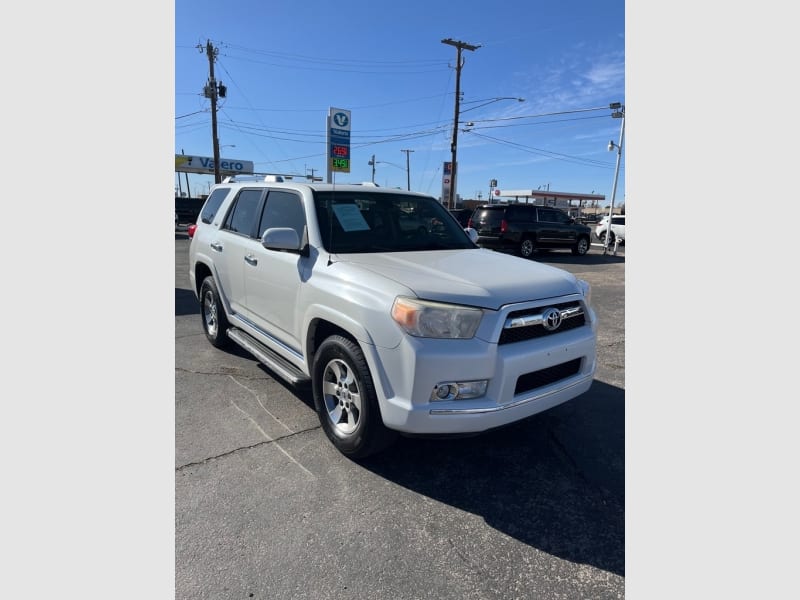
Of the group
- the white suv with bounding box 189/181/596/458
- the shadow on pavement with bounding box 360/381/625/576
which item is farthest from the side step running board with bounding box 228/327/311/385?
the shadow on pavement with bounding box 360/381/625/576

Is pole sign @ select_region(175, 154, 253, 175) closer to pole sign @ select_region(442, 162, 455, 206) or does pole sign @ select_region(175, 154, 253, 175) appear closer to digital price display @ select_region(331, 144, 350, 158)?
pole sign @ select_region(442, 162, 455, 206)

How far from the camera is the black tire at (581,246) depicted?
1873cm

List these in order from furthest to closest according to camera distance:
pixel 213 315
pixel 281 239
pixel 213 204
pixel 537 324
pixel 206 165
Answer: pixel 206 165, pixel 213 204, pixel 213 315, pixel 281 239, pixel 537 324

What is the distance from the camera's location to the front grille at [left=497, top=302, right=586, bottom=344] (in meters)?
2.84

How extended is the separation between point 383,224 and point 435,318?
1598 millimetres

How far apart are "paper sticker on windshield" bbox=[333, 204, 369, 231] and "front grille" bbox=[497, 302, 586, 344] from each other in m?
1.57

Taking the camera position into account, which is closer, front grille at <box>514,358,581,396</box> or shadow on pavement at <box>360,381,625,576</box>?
shadow on pavement at <box>360,381,625,576</box>

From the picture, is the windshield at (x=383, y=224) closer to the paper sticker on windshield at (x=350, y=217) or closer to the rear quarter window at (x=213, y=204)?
the paper sticker on windshield at (x=350, y=217)

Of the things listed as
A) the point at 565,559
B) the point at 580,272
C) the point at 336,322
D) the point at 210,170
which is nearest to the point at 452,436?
the point at 565,559

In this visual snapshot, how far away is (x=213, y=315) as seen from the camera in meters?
5.56

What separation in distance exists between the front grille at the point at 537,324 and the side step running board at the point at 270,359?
1595mm

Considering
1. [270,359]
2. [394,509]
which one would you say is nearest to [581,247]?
[270,359]

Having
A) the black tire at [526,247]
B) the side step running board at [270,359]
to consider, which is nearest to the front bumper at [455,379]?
the side step running board at [270,359]

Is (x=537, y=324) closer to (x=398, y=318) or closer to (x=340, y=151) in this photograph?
(x=398, y=318)
